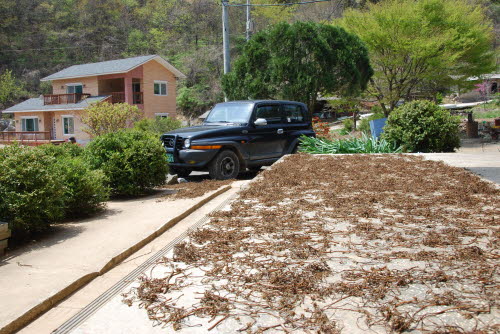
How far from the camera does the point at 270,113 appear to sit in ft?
35.9

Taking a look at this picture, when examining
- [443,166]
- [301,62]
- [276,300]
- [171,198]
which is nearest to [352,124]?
[301,62]

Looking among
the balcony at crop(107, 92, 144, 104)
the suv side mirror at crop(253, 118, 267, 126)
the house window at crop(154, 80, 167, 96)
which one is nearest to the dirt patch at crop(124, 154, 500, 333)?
the suv side mirror at crop(253, 118, 267, 126)

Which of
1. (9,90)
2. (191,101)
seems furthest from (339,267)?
(9,90)

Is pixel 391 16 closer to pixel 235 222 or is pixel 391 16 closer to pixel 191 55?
pixel 235 222

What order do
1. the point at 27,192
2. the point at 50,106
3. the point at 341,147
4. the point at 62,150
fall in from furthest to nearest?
1. the point at 50,106
2. the point at 341,147
3. the point at 62,150
4. the point at 27,192

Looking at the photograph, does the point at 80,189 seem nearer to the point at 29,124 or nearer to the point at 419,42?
the point at 419,42

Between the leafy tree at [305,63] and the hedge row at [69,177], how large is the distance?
34.5 feet

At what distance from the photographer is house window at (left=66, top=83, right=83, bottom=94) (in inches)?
1467

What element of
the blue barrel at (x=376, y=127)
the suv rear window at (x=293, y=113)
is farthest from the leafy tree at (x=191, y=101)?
the suv rear window at (x=293, y=113)

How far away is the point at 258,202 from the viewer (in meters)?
5.78

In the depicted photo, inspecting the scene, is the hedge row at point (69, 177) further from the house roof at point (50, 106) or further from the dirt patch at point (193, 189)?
the house roof at point (50, 106)

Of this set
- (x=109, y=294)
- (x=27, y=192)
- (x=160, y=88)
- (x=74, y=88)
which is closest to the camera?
(x=109, y=294)

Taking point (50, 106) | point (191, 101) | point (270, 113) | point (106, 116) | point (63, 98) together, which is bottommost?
point (270, 113)

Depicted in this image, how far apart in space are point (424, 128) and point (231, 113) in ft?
16.7
